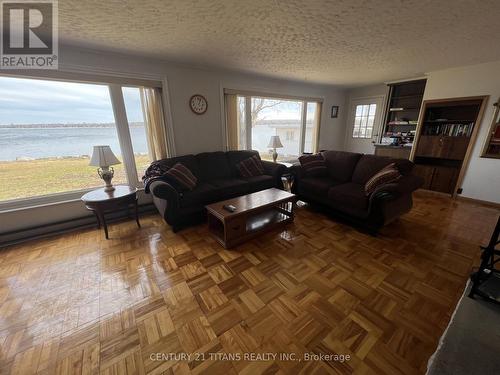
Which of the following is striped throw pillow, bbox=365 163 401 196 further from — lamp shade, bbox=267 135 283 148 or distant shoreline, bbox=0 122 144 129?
distant shoreline, bbox=0 122 144 129

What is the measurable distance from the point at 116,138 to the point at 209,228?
1.94m

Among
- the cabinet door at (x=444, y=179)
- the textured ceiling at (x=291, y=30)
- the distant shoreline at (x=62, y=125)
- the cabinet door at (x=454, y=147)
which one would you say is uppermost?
the textured ceiling at (x=291, y=30)

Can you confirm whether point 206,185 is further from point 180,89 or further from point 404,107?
point 404,107

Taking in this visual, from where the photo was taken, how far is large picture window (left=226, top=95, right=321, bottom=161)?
407 centimetres

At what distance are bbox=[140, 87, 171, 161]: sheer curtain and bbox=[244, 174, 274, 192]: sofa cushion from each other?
1.46 m

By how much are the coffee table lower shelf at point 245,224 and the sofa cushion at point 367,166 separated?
1.19 m

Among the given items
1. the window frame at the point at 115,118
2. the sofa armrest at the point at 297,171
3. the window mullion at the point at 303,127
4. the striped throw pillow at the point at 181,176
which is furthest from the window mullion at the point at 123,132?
the window mullion at the point at 303,127

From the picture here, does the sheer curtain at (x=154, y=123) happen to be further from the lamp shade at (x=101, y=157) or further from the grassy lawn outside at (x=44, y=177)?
the lamp shade at (x=101, y=157)

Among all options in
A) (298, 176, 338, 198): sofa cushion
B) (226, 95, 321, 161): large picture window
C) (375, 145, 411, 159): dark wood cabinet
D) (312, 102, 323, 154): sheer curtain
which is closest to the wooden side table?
(226, 95, 321, 161): large picture window

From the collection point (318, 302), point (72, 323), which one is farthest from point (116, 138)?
point (318, 302)

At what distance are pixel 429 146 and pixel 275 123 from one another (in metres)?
3.11

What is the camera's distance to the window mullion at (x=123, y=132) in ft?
9.04

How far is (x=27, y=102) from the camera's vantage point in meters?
2.40

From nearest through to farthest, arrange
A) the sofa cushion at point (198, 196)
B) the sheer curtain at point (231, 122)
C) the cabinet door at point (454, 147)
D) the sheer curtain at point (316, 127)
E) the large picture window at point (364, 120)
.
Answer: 1. the sofa cushion at point (198, 196)
2. the cabinet door at point (454, 147)
3. the sheer curtain at point (231, 122)
4. the large picture window at point (364, 120)
5. the sheer curtain at point (316, 127)
